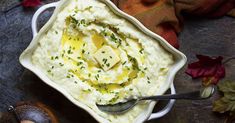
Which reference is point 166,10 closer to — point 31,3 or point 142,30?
point 142,30

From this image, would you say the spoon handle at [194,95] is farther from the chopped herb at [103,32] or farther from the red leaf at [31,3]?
the red leaf at [31,3]

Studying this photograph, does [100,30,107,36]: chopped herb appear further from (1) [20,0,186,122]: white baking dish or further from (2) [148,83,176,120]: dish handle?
(2) [148,83,176,120]: dish handle

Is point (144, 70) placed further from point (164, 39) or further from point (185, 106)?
point (185, 106)

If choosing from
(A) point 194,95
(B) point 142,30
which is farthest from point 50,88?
(A) point 194,95

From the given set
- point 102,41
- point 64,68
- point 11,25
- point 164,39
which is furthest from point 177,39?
point 11,25

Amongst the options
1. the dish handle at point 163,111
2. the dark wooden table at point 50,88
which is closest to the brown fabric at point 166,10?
the dark wooden table at point 50,88

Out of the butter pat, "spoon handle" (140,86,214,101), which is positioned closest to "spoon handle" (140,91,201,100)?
"spoon handle" (140,86,214,101)
